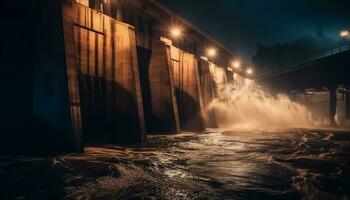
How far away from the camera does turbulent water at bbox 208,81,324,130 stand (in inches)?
1473

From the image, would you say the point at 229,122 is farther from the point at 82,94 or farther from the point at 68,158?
the point at 68,158

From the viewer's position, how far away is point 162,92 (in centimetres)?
2361

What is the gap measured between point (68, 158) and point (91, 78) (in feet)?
23.0

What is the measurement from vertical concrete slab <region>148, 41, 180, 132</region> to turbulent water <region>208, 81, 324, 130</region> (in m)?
10.9

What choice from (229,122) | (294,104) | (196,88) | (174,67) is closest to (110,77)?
(174,67)

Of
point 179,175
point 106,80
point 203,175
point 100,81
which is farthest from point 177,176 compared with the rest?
point 106,80

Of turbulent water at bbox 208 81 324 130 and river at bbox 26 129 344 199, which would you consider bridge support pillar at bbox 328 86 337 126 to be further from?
river at bbox 26 129 344 199

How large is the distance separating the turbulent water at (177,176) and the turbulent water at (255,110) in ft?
71.5

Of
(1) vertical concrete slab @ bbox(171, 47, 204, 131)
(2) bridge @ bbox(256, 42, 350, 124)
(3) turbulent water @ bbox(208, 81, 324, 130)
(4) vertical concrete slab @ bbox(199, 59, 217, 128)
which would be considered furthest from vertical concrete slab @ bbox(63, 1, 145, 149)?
(2) bridge @ bbox(256, 42, 350, 124)

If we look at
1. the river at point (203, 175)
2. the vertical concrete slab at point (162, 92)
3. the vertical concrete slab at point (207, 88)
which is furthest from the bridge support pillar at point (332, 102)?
the river at point (203, 175)

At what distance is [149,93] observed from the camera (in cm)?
2423

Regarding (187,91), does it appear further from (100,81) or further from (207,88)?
(100,81)

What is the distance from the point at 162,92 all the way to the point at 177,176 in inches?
609

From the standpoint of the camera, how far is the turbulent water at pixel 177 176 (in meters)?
6.63
